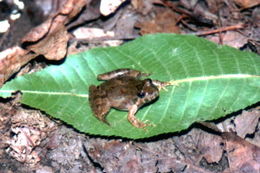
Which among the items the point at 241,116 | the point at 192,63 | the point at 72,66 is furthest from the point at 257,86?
the point at 72,66

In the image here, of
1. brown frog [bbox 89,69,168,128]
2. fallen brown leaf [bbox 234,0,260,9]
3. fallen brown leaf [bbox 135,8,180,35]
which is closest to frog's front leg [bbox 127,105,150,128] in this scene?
brown frog [bbox 89,69,168,128]

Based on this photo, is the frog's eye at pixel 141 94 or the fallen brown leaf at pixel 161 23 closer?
the frog's eye at pixel 141 94

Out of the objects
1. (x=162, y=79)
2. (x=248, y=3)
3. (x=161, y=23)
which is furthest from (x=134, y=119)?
(x=248, y=3)

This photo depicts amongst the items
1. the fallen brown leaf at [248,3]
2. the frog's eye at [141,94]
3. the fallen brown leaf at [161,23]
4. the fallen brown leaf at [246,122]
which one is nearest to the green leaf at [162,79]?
the frog's eye at [141,94]

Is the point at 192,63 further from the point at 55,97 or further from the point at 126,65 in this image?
the point at 55,97

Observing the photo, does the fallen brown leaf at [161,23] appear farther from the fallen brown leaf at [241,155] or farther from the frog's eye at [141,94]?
the fallen brown leaf at [241,155]
